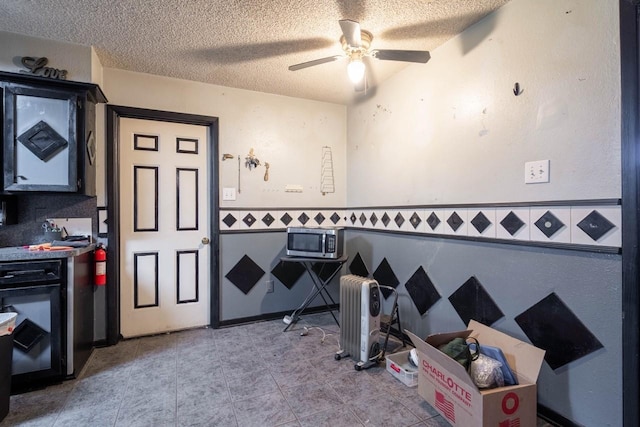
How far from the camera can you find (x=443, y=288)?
226 cm

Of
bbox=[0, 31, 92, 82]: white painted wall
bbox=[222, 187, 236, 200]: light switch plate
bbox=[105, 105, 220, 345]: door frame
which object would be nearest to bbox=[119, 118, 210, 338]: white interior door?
bbox=[105, 105, 220, 345]: door frame

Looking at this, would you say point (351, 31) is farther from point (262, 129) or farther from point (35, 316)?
point (35, 316)

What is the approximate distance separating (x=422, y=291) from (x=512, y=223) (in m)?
0.91

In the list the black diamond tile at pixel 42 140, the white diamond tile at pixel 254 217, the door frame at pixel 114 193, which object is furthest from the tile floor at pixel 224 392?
the black diamond tile at pixel 42 140

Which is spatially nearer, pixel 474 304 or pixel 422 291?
pixel 474 304

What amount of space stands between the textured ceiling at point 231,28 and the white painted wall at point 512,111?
0.21 metres

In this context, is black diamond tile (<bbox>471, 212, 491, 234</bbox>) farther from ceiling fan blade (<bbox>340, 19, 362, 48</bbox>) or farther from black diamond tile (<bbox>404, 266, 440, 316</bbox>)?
ceiling fan blade (<bbox>340, 19, 362, 48</bbox>)

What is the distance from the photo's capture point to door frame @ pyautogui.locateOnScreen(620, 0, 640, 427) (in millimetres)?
1313

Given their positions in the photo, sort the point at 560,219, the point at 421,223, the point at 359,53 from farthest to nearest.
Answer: the point at 421,223
the point at 359,53
the point at 560,219

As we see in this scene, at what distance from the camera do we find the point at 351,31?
5.68 ft

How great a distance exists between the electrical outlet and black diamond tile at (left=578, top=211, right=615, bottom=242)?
28 cm

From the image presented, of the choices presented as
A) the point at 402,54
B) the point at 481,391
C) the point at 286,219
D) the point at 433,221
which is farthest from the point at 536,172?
the point at 286,219

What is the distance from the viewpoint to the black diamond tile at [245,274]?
3037mm

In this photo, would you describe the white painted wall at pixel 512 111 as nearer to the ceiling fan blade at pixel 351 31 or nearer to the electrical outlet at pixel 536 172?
the electrical outlet at pixel 536 172
